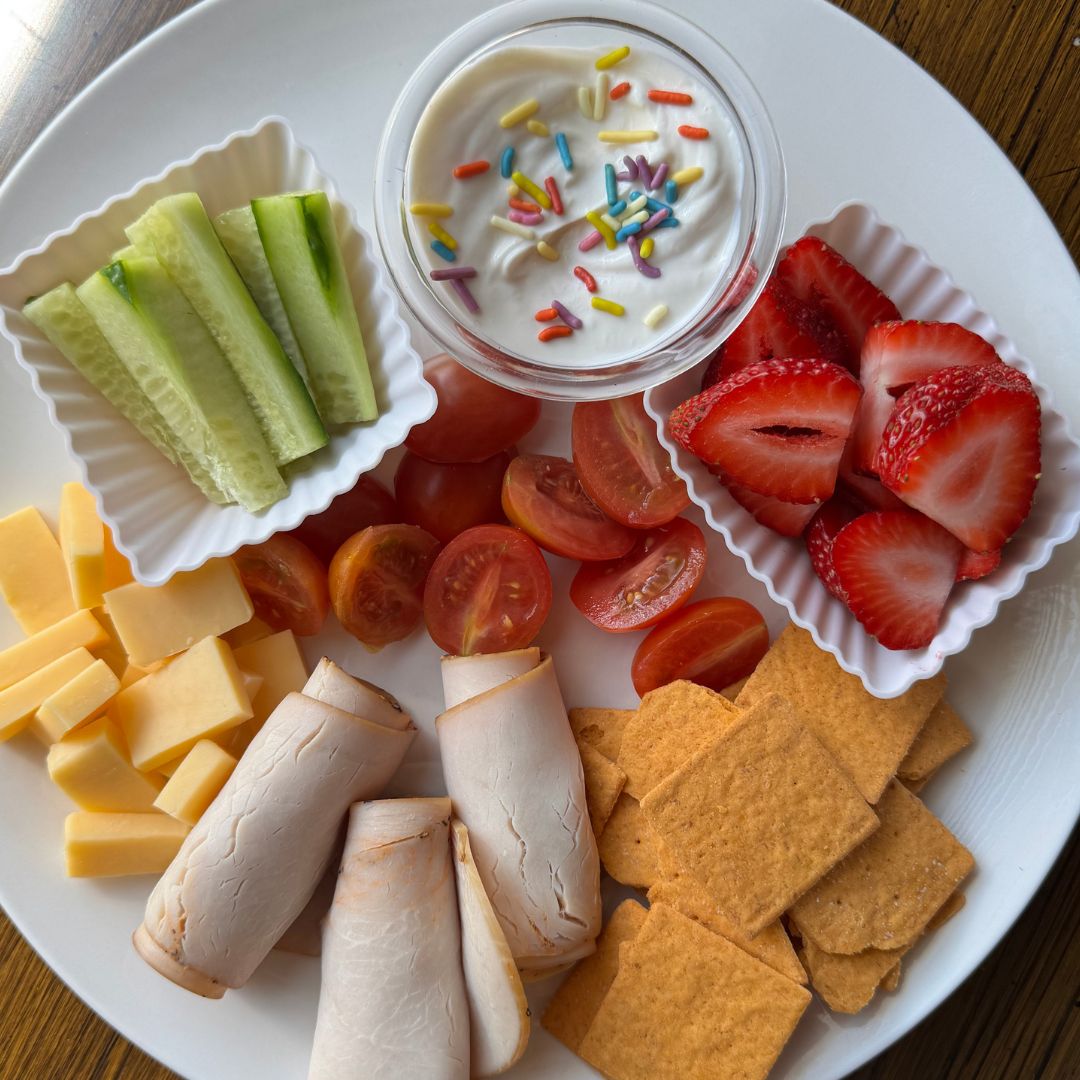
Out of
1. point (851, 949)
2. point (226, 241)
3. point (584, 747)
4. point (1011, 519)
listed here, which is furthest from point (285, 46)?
point (851, 949)

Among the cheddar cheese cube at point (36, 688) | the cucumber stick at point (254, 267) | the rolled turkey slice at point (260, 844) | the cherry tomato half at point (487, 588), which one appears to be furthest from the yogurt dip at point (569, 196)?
the cheddar cheese cube at point (36, 688)

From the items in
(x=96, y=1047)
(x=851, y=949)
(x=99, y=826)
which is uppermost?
(x=851, y=949)

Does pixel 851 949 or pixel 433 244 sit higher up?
pixel 433 244

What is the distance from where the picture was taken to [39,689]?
71.1 inches

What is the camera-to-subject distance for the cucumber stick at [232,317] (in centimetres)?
164

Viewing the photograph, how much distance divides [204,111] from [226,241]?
1.30 ft

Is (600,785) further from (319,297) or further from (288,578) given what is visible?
(319,297)

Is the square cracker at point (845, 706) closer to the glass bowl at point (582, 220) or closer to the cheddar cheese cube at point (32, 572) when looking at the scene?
the glass bowl at point (582, 220)

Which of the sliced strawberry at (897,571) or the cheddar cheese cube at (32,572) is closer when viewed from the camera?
the sliced strawberry at (897,571)

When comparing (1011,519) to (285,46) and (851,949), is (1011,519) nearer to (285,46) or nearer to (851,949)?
(851,949)

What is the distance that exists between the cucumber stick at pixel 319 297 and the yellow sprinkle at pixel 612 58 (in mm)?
523

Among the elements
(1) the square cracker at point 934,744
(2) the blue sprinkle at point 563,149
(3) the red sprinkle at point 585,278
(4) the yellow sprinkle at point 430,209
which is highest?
(2) the blue sprinkle at point 563,149

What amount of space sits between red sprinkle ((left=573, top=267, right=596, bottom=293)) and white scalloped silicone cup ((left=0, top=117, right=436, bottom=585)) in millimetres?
313

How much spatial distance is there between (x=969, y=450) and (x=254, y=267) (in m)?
1.25
